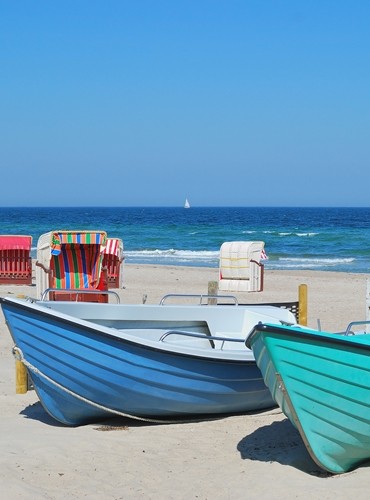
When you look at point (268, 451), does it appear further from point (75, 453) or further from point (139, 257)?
point (139, 257)

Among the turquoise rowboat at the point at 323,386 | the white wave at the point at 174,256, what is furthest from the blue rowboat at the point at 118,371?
the white wave at the point at 174,256

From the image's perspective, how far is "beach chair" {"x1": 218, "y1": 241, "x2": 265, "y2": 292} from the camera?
20.0 meters

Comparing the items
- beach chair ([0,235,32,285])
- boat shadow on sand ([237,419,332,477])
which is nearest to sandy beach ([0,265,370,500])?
boat shadow on sand ([237,419,332,477])

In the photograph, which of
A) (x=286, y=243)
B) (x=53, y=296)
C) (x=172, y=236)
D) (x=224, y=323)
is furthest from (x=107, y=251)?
(x=172, y=236)

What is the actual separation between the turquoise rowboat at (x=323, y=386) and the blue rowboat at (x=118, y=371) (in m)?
1.41

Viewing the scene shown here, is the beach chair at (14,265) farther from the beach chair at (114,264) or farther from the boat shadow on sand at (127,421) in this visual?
the boat shadow on sand at (127,421)

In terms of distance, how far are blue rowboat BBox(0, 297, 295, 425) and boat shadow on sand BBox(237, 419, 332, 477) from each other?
57 cm

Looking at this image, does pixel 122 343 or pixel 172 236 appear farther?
pixel 172 236

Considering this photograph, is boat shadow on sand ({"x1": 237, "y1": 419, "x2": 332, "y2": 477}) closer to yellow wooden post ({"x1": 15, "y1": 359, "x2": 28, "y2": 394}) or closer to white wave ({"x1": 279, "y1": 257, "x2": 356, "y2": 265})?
yellow wooden post ({"x1": 15, "y1": 359, "x2": 28, "y2": 394})

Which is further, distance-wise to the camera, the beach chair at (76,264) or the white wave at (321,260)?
the white wave at (321,260)

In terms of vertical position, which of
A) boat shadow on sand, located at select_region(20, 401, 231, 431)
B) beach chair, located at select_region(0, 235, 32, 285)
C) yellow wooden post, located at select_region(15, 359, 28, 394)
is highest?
beach chair, located at select_region(0, 235, 32, 285)

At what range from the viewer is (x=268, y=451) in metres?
7.27

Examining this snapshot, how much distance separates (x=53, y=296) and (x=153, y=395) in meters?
7.15

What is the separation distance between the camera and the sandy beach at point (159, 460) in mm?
6359
